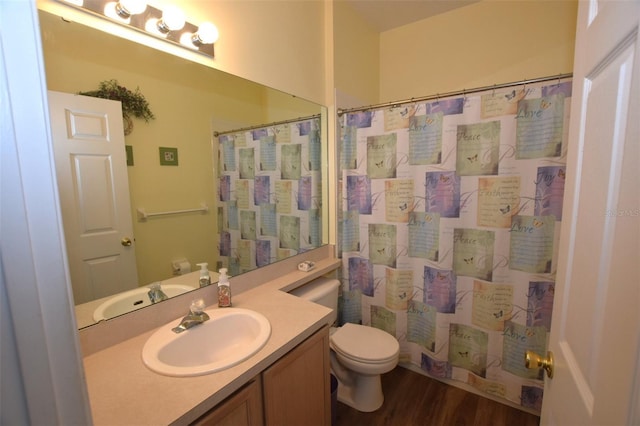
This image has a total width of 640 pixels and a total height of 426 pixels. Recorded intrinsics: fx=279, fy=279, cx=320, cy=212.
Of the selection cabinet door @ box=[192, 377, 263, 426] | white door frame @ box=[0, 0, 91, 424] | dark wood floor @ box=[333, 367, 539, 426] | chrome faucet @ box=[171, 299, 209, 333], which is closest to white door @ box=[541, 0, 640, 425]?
white door frame @ box=[0, 0, 91, 424]

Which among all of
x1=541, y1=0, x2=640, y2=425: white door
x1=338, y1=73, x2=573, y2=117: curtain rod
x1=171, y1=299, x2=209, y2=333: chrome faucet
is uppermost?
x1=338, y1=73, x2=573, y2=117: curtain rod

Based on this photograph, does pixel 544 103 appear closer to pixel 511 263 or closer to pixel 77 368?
pixel 511 263

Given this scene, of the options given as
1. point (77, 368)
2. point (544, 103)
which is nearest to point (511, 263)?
point (544, 103)

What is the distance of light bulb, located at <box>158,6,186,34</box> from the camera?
1091mm

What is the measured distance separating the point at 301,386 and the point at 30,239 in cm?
110

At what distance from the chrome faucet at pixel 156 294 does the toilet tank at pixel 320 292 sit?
2.33 ft

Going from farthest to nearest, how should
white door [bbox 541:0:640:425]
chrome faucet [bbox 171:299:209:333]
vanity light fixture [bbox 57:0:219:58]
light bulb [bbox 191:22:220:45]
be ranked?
light bulb [bbox 191:22:220:45]
chrome faucet [bbox 171:299:209:333]
vanity light fixture [bbox 57:0:219:58]
white door [bbox 541:0:640:425]

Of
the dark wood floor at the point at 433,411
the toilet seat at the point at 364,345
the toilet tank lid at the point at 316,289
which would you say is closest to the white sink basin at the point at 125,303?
the toilet tank lid at the point at 316,289

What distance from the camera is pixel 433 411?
5.45ft

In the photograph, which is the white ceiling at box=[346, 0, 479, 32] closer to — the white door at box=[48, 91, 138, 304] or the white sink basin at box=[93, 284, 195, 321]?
the white door at box=[48, 91, 138, 304]

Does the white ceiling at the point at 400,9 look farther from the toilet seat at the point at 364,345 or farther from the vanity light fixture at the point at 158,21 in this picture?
the toilet seat at the point at 364,345

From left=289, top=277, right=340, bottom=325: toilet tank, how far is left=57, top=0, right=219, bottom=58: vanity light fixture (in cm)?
136

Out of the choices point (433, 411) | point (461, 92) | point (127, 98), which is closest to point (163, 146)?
point (127, 98)

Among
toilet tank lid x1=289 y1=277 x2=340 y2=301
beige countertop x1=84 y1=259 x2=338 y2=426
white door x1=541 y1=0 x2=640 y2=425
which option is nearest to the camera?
white door x1=541 y1=0 x2=640 y2=425
